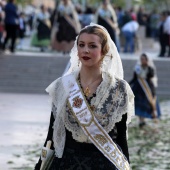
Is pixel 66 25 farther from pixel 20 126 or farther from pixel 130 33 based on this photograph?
pixel 20 126

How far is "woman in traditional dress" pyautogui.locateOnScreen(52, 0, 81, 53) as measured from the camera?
2309 centimetres

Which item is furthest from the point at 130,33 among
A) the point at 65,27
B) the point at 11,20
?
the point at 11,20

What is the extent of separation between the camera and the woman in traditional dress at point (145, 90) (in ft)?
47.8

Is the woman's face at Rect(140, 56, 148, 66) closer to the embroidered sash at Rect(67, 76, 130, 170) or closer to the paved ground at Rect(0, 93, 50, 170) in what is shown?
the paved ground at Rect(0, 93, 50, 170)

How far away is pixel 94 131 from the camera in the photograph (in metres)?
4.99

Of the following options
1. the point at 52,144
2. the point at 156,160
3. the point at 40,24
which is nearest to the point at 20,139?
the point at 156,160

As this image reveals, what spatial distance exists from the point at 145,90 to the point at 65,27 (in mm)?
9201

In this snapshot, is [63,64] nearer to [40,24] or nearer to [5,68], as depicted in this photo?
[5,68]

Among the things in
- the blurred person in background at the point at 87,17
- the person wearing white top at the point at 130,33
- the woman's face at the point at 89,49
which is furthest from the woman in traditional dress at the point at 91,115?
the blurred person in background at the point at 87,17

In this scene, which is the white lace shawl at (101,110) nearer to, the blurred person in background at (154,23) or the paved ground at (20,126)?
the paved ground at (20,126)

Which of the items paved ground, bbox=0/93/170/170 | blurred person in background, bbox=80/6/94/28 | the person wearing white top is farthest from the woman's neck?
blurred person in background, bbox=80/6/94/28

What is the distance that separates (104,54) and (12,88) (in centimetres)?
1549

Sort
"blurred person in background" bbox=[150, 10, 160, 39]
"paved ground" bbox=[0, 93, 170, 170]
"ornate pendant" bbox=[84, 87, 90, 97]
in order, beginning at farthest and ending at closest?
"blurred person in background" bbox=[150, 10, 160, 39] < "paved ground" bbox=[0, 93, 170, 170] < "ornate pendant" bbox=[84, 87, 90, 97]

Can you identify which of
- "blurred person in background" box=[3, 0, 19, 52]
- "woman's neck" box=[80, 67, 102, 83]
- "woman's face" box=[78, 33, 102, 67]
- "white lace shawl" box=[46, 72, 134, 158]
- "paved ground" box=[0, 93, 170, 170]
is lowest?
"paved ground" box=[0, 93, 170, 170]
